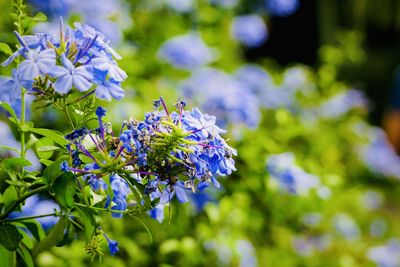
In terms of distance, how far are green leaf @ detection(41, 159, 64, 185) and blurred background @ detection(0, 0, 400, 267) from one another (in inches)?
12.3

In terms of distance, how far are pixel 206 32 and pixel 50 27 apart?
3.98 ft

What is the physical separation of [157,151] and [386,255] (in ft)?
7.62

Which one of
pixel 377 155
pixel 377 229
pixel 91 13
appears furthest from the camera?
pixel 377 155

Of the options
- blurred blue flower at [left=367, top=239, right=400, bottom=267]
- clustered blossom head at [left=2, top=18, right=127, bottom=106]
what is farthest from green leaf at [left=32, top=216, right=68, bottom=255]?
blurred blue flower at [left=367, top=239, right=400, bottom=267]

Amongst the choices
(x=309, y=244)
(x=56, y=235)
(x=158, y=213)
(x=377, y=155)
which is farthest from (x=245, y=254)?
(x=377, y=155)

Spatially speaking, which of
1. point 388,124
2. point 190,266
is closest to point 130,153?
point 190,266

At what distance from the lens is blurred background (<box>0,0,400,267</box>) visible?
6.74ft

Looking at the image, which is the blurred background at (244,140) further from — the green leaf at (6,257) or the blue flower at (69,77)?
the blue flower at (69,77)

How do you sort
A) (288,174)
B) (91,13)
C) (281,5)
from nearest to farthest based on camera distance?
(288,174), (91,13), (281,5)

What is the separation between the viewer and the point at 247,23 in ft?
10.9

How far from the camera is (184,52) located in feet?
9.04

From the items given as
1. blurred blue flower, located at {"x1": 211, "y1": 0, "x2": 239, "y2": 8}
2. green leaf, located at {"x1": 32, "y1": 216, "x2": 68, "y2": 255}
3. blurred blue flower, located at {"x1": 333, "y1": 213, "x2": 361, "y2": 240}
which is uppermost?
blurred blue flower, located at {"x1": 211, "y1": 0, "x2": 239, "y2": 8}

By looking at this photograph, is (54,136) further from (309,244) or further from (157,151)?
(309,244)

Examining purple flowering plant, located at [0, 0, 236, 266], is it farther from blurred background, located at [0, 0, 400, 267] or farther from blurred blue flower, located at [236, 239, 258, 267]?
blurred blue flower, located at [236, 239, 258, 267]
